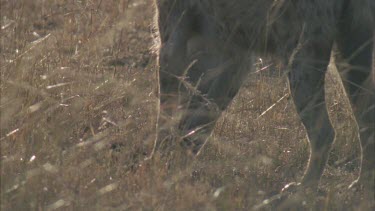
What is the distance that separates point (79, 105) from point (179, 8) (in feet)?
2.18

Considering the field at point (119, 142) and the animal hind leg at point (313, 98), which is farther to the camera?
the animal hind leg at point (313, 98)

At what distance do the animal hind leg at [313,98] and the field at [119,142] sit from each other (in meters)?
0.09

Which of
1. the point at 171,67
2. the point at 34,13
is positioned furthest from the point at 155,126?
the point at 34,13

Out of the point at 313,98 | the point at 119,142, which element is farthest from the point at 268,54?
the point at 119,142

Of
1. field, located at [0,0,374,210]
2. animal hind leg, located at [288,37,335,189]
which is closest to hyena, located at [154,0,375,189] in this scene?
animal hind leg, located at [288,37,335,189]

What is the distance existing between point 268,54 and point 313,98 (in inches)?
13.4

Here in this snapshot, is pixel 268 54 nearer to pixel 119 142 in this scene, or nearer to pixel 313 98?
pixel 313 98

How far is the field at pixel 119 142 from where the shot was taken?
148 inches

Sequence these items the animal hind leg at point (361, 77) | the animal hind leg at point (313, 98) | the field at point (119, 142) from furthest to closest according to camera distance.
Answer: the animal hind leg at point (361, 77) → the animal hind leg at point (313, 98) → the field at point (119, 142)

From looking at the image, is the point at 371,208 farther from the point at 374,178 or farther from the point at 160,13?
the point at 160,13

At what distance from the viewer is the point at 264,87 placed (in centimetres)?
578

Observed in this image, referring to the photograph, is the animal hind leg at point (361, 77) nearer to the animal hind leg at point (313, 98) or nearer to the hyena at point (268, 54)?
the hyena at point (268, 54)

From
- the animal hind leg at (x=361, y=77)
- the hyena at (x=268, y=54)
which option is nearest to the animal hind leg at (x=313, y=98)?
the hyena at (x=268, y=54)

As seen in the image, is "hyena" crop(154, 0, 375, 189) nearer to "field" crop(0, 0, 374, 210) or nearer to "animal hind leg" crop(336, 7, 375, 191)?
"animal hind leg" crop(336, 7, 375, 191)
